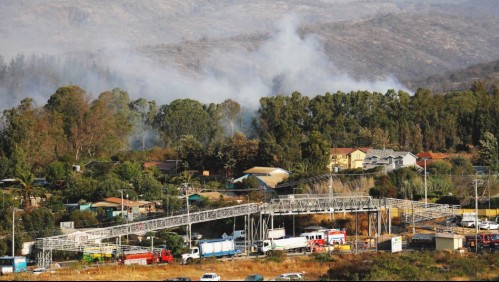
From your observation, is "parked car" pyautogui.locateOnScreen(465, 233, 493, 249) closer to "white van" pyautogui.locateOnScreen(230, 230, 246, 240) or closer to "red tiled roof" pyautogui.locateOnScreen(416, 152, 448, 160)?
"white van" pyautogui.locateOnScreen(230, 230, 246, 240)

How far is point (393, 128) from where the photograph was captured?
4235 inches

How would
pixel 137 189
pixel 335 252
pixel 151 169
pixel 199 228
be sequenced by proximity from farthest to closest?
pixel 151 169 → pixel 137 189 → pixel 199 228 → pixel 335 252

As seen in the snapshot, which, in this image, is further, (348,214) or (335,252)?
(348,214)

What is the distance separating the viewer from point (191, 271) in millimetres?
47156

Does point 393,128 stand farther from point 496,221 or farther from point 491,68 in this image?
point 491,68

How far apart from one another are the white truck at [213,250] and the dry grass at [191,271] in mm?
3029

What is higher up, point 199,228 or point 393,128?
point 393,128

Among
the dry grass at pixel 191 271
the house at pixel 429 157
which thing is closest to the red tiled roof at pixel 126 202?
the dry grass at pixel 191 271

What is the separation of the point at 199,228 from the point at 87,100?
157 ft

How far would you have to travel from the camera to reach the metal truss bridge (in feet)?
188

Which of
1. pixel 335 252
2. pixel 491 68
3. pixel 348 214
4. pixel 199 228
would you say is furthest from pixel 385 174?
pixel 491 68

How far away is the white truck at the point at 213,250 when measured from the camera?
179ft

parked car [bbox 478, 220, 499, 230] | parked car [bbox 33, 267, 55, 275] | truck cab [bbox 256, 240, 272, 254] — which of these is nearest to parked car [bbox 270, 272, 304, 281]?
truck cab [bbox 256, 240, 272, 254]

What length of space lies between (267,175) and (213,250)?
32.3 m
